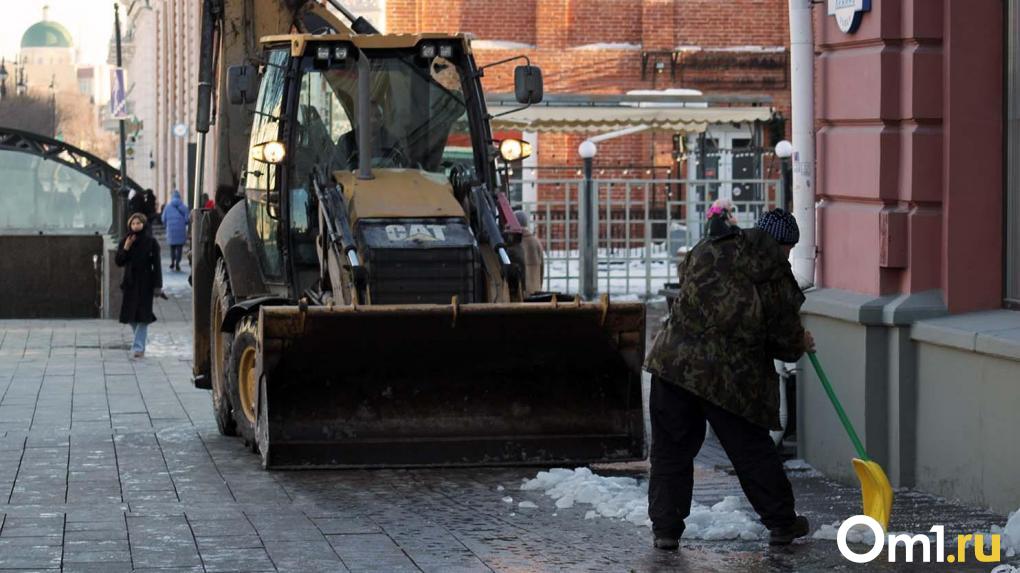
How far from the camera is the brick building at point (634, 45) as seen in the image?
36875 mm

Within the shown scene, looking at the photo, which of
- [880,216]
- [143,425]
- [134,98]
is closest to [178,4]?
[134,98]

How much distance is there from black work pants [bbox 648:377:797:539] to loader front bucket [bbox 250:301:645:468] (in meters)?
2.48

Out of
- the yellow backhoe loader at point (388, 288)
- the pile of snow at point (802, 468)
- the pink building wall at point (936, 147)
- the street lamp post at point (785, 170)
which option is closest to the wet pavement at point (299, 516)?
the pile of snow at point (802, 468)

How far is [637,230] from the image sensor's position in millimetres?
27156

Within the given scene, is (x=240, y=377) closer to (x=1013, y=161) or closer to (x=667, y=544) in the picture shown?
(x=667, y=544)

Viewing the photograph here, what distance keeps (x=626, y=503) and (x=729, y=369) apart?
1.51 meters

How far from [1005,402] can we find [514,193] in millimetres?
20284

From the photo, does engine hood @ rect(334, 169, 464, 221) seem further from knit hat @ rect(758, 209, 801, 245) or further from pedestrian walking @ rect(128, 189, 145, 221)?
pedestrian walking @ rect(128, 189, 145, 221)

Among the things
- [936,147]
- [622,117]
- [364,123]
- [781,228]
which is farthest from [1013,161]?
[622,117]

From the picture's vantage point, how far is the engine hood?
39.0 ft

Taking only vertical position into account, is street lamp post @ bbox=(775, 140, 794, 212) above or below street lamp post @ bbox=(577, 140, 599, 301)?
above

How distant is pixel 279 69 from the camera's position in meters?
12.7
